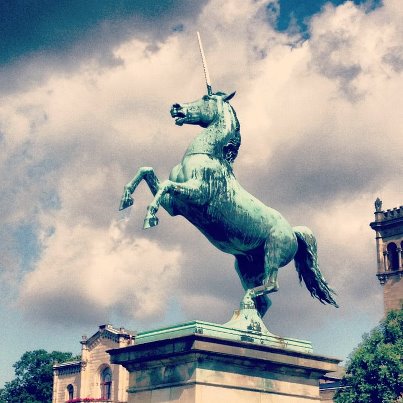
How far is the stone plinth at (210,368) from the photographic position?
466 inches

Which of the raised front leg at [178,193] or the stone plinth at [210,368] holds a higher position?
the raised front leg at [178,193]

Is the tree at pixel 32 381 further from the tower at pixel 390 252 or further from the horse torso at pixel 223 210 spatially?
the horse torso at pixel 223 210

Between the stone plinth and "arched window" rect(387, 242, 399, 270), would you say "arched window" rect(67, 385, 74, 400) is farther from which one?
the stone plinth

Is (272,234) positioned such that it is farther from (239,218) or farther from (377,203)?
(377,203)

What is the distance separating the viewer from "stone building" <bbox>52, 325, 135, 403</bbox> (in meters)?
77.7

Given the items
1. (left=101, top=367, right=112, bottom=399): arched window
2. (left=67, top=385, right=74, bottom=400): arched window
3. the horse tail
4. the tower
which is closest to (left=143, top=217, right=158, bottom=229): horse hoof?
the horse tail

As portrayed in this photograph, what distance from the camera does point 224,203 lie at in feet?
42.8

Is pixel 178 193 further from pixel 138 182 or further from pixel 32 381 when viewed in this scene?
pixel 32 381

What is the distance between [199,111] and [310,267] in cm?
314

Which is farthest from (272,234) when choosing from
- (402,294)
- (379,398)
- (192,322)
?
(402,294)

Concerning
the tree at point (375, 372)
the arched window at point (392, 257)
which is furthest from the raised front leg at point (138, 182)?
the arched window at point (392, 257)

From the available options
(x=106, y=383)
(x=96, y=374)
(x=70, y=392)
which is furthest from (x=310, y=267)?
(x=70, y=392)

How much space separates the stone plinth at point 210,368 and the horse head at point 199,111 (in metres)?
3.23

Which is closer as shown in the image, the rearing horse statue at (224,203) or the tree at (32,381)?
the rearing horse statue at (224,203)
